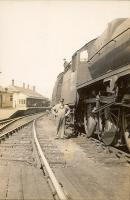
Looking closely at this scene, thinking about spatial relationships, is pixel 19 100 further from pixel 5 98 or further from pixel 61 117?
pixel 61 117

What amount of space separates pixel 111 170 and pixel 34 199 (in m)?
2.11

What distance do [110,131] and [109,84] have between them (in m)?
1.20

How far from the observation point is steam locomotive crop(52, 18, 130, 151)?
20.6 feet

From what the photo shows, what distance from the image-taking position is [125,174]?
5.09 m

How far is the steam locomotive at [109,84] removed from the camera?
6.27 m

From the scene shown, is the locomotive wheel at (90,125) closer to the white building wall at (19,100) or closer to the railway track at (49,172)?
the railway track at (49,172)

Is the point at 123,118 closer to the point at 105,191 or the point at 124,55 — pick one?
the point at 124,55

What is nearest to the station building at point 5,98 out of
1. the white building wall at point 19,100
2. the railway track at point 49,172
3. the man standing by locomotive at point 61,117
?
the white building wall at point 19,100

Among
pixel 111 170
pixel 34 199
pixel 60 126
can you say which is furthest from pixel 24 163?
pixel 60 126

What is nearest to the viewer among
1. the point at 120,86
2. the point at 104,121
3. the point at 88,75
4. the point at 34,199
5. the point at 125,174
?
the point at 34,199

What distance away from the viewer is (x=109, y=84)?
722 cm

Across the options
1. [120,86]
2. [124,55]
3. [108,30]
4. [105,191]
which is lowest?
[105,191]

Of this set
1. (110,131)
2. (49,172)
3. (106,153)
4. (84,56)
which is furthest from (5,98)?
(49,172)

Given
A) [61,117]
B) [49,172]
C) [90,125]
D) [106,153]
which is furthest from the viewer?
[61,117]
